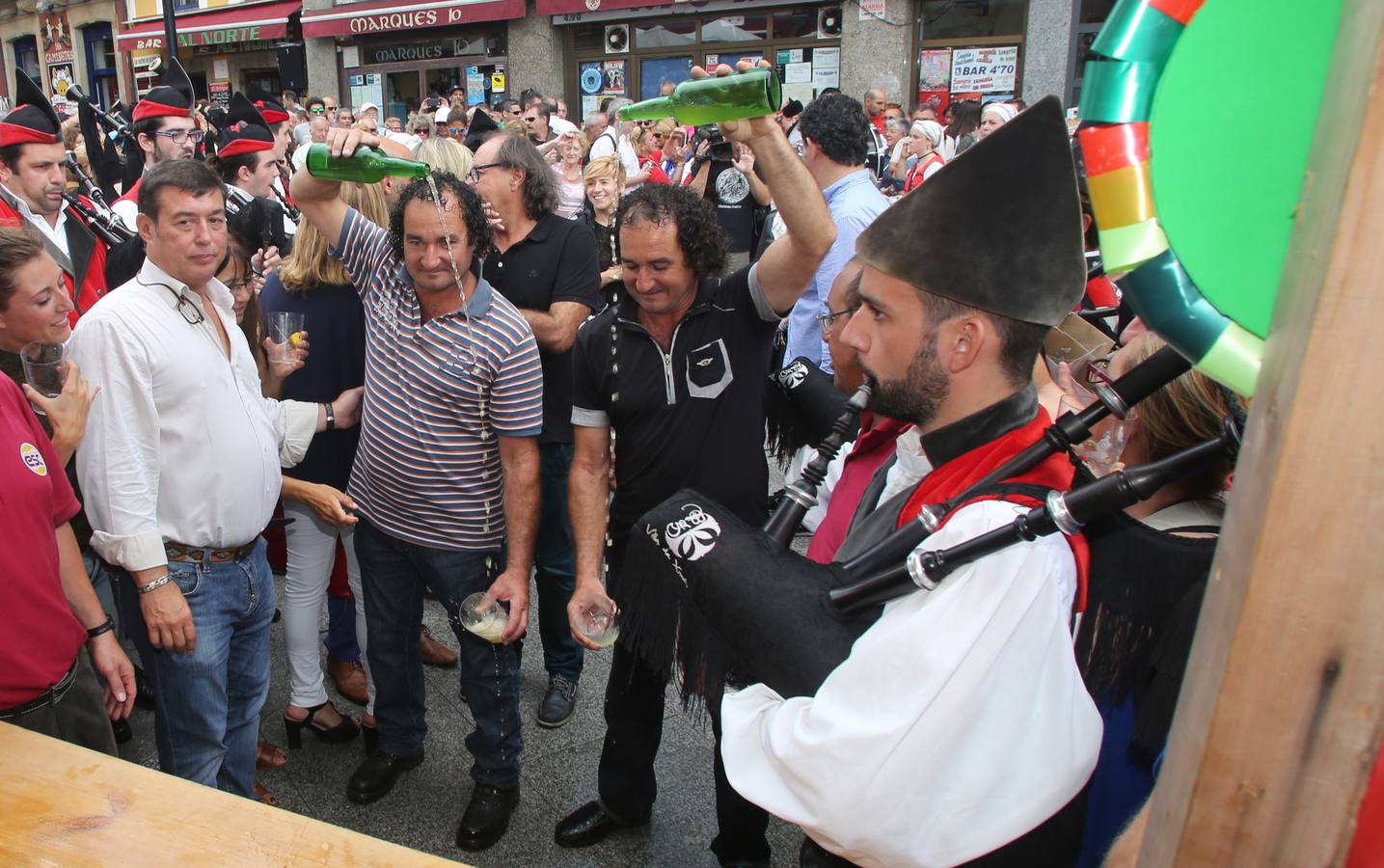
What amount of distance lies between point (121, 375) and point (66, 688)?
2.40ft

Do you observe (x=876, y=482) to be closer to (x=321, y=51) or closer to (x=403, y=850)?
(x=403, y=850)

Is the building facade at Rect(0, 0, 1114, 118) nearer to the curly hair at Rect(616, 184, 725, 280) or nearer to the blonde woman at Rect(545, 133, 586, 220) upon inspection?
the blonde woman at Rect(545, 133, 586, 220)

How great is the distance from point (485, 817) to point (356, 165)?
2.04 meters

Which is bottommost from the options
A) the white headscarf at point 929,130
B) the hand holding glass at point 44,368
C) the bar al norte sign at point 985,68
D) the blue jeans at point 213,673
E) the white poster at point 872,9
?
the blue jeans at point 213,673

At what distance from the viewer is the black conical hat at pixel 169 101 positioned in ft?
19.6

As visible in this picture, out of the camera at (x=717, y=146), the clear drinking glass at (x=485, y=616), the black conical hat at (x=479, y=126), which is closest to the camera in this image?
the clear drinking glass at (x=485, y=616)

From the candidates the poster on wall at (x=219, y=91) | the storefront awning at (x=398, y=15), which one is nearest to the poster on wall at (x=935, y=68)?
the storefront awning at (x=398, y=15)

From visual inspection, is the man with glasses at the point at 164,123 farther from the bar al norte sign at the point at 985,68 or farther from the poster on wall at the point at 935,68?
the bar al norte sign at the point at 985,68

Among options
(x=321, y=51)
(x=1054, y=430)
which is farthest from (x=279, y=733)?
(x=321, y=51)

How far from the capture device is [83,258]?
4.12 m

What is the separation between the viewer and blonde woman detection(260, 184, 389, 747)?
10.4 feet

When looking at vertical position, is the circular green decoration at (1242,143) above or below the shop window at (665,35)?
below

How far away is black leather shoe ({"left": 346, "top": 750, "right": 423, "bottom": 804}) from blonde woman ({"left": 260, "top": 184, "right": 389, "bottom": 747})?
0.87 ft

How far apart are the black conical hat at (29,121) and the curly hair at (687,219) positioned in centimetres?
330
